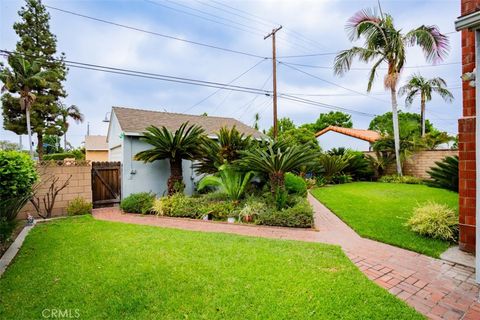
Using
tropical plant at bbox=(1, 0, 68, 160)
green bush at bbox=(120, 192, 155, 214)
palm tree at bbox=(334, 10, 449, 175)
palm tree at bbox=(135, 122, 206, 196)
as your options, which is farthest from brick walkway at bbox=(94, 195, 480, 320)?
tropical plant at bbox=(1, 0, 68, 160)

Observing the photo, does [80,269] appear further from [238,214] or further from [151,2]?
[151,2]

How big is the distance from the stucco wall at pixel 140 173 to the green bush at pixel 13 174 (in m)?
4.93

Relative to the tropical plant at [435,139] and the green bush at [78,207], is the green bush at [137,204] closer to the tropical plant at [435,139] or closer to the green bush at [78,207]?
the green bush at [78,207]

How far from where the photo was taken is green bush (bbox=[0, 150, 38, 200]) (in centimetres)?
477

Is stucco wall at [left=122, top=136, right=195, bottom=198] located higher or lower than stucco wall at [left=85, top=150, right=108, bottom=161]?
lower

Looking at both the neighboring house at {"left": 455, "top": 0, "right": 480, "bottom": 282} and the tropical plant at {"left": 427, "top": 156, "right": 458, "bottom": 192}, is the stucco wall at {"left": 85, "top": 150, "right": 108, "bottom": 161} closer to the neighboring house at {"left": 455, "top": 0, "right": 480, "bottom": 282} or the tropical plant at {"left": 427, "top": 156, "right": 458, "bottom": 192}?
the tropical plant at {"left": 427, "top": 156, "right": 458, "bottom": 192}

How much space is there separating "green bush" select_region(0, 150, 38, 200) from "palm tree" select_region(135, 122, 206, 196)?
4.30 m

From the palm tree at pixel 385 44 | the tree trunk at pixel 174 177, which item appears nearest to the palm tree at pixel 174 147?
the tree trunk at pixel 174 177

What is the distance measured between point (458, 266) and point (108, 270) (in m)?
5.63

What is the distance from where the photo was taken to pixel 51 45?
A: 21.7 m

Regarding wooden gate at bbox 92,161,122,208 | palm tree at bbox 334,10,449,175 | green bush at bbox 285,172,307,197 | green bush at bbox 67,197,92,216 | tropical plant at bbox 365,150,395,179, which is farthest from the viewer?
tropical plant at bbox 365,150,395,179

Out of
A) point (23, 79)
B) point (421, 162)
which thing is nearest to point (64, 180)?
point (23, 79)

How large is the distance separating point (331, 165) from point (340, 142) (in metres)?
9.72

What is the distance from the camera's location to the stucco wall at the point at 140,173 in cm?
1050
